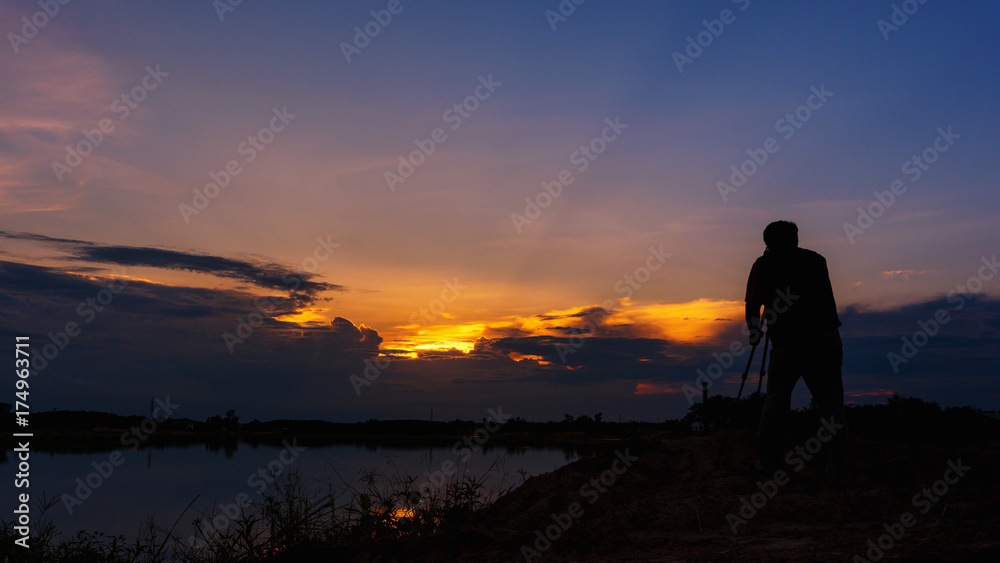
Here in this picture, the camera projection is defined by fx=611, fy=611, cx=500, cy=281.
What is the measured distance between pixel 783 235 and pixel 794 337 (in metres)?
1.05

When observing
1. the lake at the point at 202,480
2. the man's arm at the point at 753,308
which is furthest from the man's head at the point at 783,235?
the lake at the point at 202,480

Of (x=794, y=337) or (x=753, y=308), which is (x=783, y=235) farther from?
(x=794, y=337)

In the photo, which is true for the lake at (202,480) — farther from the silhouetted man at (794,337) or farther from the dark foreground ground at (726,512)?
the silhouetted man at (794,337)

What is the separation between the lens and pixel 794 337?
5914 millimetres

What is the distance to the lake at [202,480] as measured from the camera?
724cm

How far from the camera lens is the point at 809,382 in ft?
19.2

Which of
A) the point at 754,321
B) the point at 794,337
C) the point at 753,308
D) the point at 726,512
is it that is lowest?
the point at 726,512

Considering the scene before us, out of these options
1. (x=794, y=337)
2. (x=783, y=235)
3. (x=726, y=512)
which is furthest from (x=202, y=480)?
(x=783, y=235)

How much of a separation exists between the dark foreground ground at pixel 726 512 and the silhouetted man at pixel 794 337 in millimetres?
483

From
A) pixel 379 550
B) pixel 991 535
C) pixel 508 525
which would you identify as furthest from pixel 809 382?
pixel 379 550

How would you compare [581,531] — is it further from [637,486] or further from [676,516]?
[637,486]

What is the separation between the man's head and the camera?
619cm

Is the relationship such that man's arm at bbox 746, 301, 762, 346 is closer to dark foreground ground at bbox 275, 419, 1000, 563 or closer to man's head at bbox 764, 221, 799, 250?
man's head at bbox 764, 221, 799, 250

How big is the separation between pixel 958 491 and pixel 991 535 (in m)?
2.21
